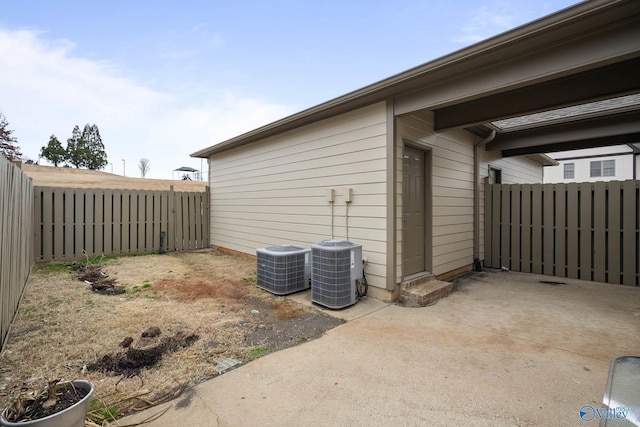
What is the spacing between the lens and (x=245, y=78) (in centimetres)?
906

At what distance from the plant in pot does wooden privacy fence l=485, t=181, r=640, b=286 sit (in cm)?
701

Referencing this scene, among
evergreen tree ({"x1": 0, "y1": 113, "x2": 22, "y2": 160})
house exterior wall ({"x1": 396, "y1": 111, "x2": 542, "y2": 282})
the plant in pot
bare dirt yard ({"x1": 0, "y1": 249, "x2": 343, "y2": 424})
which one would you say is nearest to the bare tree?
evergreen tree ({"x1": 0, "y1": 113, "x2": 22, "y2": 160})

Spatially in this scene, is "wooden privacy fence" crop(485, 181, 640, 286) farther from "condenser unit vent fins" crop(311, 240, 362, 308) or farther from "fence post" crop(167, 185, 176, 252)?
"fence post" crop(167, 185, 176, 252)

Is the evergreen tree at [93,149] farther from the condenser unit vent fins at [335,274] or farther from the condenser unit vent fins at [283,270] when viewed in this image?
the condenser unit vent fins at [335,274]

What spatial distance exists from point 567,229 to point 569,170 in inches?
621

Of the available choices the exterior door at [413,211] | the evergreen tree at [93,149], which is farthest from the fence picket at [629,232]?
the evergreen tree at [93,149]

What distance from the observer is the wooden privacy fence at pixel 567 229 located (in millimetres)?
4965

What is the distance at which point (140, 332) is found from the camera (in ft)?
9.86

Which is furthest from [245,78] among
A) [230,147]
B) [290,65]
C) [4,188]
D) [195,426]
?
[195,426]

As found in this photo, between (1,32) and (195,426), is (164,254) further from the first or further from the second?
(195,426)

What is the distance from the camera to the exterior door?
445 centimetres

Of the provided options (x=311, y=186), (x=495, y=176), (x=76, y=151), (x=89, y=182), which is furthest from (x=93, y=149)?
(x=495, y=176)

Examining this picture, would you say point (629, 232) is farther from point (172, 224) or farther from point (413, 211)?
point (172, 224)

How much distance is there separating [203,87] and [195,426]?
10387 millimetres
